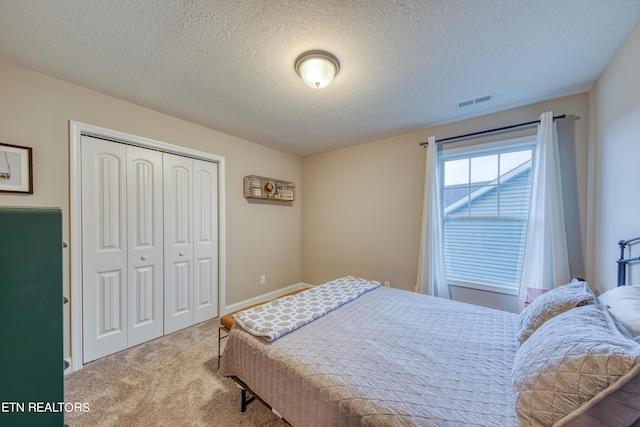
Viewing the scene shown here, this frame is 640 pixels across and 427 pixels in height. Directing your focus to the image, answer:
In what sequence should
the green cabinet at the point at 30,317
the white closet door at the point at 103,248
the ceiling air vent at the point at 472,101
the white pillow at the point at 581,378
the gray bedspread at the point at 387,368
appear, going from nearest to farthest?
1. the white pillow at the point at 581,378
2. the green cabinet at the point at 30,317
3. the gray bedspread at the point at 387,368
4. the white closet door at the point at 103,248
5. the ceiling air vent at the point at 472,101

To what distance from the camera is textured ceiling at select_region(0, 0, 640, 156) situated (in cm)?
132

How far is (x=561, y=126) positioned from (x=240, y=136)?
11.8ft

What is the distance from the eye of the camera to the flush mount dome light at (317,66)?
1658 millimetres

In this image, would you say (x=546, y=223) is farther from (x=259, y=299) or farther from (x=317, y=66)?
(x=259, y=299)

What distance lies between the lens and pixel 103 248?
7.37ft

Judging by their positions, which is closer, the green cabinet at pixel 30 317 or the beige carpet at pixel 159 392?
the green cabinet at pixel 30 317

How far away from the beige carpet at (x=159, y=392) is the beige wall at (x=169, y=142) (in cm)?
41

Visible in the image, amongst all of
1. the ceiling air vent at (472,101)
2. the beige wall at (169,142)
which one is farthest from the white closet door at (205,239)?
the ceiling air vent at (472,101)

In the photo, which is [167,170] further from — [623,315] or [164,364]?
[623,315]

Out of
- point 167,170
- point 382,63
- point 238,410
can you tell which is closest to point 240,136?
point 167,170

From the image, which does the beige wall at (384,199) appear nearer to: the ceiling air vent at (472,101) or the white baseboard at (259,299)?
the white baseboard at (259,299)

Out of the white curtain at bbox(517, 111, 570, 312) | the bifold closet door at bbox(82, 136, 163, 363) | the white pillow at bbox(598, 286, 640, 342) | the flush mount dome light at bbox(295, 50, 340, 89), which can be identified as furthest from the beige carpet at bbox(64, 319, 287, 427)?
the white curtain at bbox(517, 111, 570, 312)

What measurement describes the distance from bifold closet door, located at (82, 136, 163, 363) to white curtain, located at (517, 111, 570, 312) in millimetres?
3827

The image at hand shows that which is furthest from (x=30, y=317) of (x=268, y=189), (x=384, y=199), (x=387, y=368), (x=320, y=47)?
(x=384, y=199)
